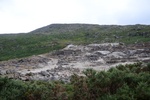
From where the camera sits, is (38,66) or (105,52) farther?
(105,52)

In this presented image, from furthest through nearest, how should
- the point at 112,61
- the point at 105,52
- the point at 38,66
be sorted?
the point at 105,52
the point at 38,66
the point at 112,61

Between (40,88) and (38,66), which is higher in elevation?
(40,88)

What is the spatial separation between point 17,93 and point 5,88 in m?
1.17

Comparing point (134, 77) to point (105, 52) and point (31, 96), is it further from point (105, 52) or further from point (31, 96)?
point (105, 52)

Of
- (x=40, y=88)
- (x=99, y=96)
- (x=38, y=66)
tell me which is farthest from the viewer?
(x=38, y=66)

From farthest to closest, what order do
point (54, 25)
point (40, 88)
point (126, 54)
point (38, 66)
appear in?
point (54, 25)
point (126, 54)
point (38, 66)
point (40, 88)

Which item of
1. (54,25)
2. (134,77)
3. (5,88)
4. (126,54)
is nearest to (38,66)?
(126,54)

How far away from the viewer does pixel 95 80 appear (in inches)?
504

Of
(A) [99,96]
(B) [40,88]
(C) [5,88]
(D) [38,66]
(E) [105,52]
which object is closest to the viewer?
(A) [99,96]

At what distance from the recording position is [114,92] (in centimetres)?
1218

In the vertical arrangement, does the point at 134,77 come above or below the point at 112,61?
above

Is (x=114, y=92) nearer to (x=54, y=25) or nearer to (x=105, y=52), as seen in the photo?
(x=105, y=52)

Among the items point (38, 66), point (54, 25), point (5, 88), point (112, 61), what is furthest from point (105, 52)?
point (54, 25)

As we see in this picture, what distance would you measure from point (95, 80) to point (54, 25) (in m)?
119
